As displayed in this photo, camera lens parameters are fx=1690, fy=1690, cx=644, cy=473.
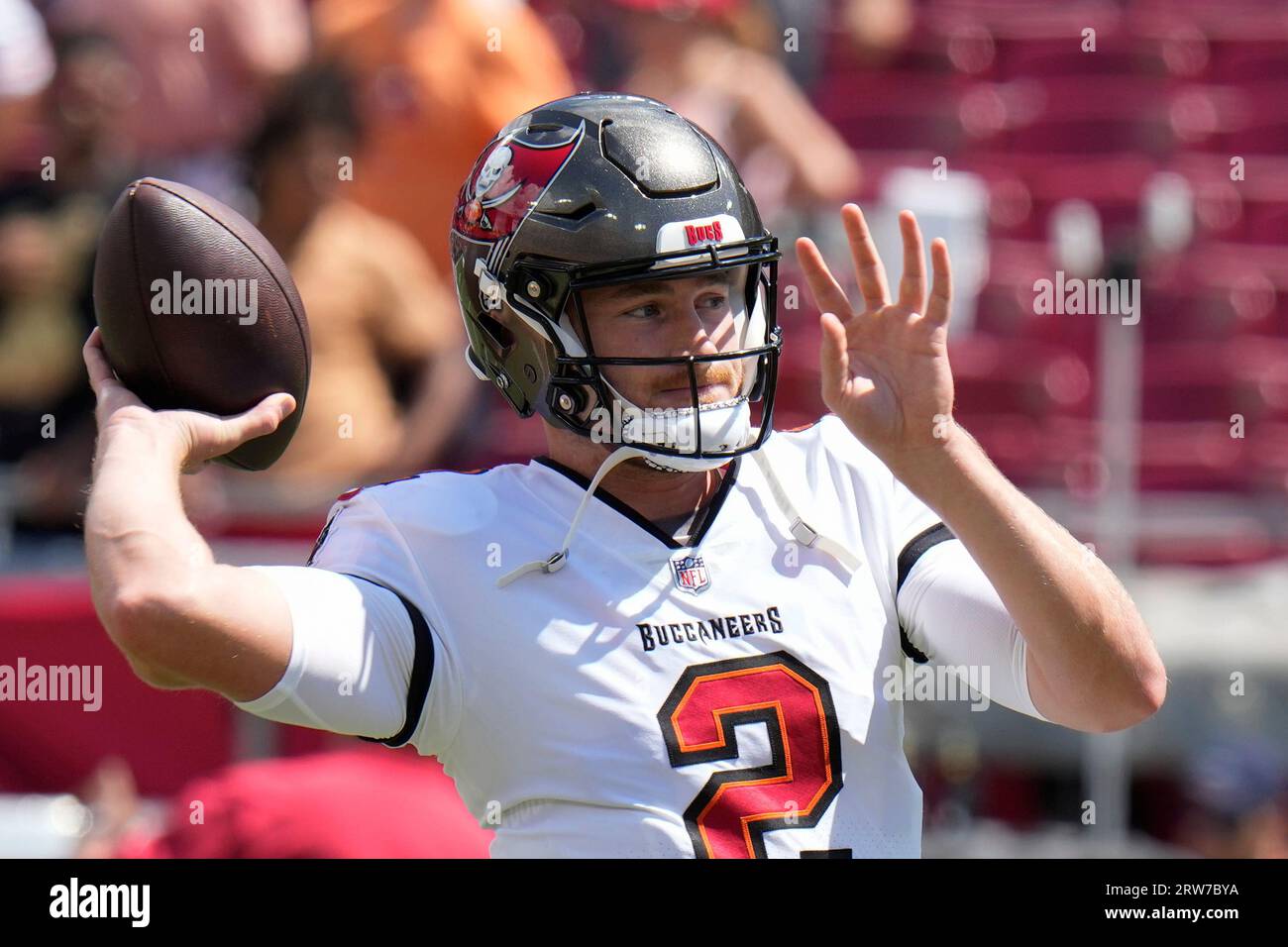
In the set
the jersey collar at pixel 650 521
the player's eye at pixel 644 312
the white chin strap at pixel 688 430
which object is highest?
the player's eye at pixel 644 312

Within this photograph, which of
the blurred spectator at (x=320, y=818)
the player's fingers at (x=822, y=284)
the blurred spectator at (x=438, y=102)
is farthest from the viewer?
the blurred spectator at (x=438, y=102)

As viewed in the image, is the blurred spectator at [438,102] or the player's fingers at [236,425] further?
the blurred spectator at [438,102]

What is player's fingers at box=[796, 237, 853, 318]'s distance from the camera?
82.0 inches

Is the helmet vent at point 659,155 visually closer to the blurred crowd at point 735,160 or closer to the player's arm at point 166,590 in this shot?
the player's arm at point 166,590

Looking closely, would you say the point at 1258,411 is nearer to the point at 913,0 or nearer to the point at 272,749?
the point at 913,0

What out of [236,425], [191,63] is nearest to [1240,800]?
[236,425]

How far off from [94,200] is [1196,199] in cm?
389

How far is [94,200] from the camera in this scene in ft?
15.8

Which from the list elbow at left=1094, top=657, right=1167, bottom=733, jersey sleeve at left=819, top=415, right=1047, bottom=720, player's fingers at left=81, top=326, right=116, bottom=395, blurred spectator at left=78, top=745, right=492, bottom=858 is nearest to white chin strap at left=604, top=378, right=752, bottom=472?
jersey sleeve at left=819, top=415, right=1047, bottom=720

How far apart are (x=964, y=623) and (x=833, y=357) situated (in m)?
0.40

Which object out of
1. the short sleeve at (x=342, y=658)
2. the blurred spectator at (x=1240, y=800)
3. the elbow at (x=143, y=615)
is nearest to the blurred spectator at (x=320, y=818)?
the short sleeve at (x=342, y=658)

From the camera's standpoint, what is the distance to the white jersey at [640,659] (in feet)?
6.78

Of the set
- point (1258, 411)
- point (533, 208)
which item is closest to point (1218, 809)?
point (1258, 411)

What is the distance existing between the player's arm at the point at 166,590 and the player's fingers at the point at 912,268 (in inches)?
32.9
